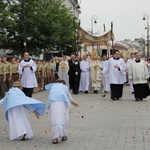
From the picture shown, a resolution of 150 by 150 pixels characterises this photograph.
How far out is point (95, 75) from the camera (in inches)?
929

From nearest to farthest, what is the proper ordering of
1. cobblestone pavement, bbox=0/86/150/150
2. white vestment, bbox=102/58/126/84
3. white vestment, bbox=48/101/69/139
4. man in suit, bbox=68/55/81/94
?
cobblestone pavement, bbox=0/86/150/150 → white vestment, bbox=48/101/69/139 → white vestment, bbox=102/58/126/84 → man in suit, bbox=68/55/81/94

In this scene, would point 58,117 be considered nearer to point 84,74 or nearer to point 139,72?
point 139,72

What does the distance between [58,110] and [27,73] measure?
8.43 meters

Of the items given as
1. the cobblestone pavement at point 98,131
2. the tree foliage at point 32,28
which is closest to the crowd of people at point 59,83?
the cobblestone pavement at point 98,131

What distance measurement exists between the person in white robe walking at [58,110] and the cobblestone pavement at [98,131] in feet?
0.73

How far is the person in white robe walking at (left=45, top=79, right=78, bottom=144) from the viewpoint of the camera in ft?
30.5

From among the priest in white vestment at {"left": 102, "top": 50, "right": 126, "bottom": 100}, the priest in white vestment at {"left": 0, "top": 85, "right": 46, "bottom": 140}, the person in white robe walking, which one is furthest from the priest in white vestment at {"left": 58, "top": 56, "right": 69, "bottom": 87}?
the person in white robe walking

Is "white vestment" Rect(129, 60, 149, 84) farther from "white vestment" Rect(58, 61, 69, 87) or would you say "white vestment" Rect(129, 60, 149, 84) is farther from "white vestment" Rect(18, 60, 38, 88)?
"white vestment" Rect(58, 61, 69, 87)

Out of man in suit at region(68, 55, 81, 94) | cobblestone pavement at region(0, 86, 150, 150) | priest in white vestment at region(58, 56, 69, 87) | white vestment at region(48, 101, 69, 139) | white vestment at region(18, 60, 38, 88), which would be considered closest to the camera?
cobblestone pavement at region(0, 86, 150, 150)

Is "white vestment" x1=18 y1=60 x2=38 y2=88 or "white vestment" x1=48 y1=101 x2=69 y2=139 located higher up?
"white vestment" x1=18 y1=60 x2=38 y2=88

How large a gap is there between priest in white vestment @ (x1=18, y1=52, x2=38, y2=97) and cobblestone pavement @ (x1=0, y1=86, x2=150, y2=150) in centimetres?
217

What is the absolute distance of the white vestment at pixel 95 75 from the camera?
2344 centimetres

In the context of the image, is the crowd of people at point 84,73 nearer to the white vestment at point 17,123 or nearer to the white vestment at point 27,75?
the white vestment at point 27,75

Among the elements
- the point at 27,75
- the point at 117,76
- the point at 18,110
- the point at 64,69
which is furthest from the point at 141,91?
the point at 18,110
